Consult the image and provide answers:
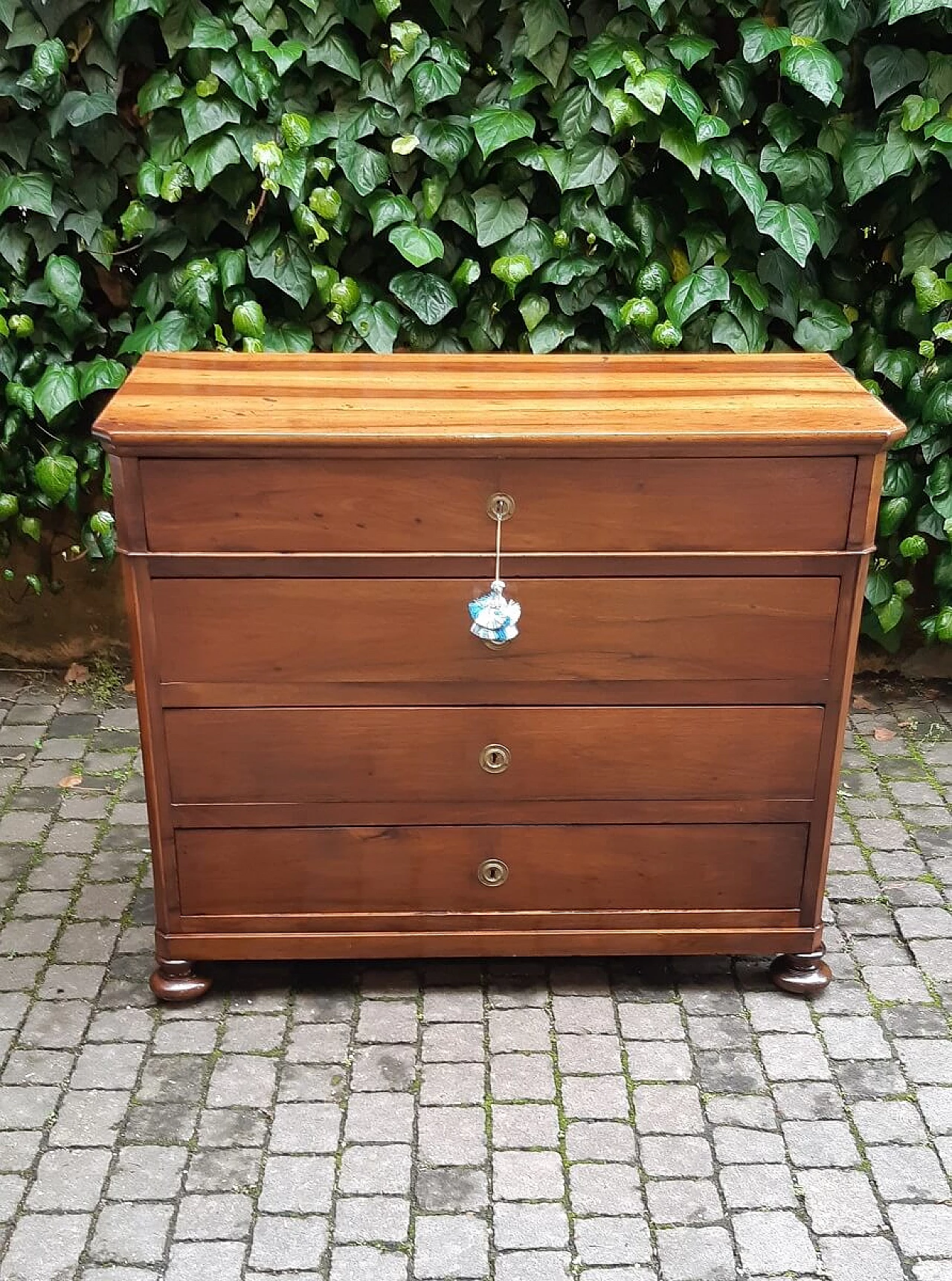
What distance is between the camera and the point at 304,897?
2.58 meters

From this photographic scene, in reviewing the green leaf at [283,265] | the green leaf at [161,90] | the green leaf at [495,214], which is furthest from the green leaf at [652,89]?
the green leaf at [161,90]

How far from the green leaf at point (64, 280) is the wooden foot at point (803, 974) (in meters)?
2.34

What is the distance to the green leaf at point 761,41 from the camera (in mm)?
3029

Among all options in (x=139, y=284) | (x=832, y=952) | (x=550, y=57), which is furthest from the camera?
(x=139, y=284)

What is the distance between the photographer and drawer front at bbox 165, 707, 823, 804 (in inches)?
96.5

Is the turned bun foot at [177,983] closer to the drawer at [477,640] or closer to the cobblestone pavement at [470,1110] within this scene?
the cobblestone pavement at [470,1110]

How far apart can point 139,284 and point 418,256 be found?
0.80 m

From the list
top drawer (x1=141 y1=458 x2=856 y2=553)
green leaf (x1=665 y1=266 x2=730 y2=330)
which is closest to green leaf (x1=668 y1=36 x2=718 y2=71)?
green leaf (x1=665 y1=266 x2=730 y2=330)

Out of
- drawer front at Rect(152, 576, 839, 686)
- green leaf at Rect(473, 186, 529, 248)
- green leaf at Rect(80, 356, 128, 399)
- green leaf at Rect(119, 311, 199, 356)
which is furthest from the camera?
green leaf at Rect(80, 356, 128, 399)

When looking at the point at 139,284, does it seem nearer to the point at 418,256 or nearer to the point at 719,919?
the point at 418,256

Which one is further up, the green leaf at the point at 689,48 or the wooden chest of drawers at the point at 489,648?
the green leaf at the point at 689,48

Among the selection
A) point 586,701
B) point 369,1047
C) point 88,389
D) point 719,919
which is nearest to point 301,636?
point 586,701

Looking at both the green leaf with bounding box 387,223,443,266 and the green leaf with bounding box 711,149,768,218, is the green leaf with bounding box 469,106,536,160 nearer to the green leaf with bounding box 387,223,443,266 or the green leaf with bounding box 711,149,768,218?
the green leaf with bounding box 387,223,443,266

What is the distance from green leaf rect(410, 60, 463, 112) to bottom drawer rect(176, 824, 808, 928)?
67.9 inches
